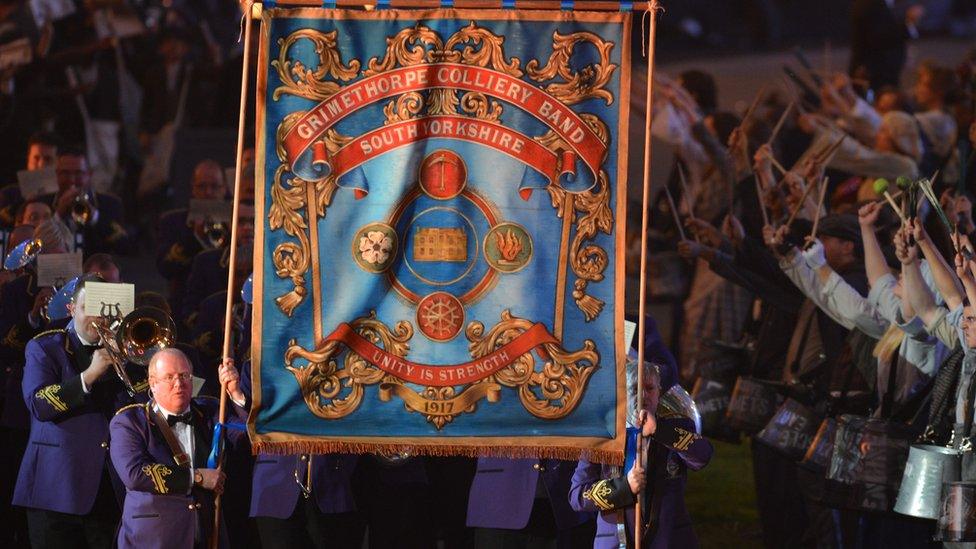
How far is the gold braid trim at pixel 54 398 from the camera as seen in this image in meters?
8.77

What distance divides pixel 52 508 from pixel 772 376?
4.75 m

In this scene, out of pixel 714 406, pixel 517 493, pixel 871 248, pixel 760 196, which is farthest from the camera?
pixel 760 196

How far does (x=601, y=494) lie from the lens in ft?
25.3

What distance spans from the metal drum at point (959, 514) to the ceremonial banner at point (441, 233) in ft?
6.46

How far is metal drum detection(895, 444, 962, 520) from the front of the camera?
8609 millimetres

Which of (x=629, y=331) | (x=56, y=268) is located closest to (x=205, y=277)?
(x=56, y=268)

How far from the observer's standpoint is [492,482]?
28.3 feet

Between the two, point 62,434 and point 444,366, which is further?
point 62,434

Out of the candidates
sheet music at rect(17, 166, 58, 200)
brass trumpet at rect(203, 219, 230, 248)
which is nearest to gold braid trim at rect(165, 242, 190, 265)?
brass trumpet at rect(203, 219, 230, 248)

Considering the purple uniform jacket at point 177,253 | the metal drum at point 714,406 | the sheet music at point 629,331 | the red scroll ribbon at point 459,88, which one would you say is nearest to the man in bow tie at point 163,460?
the red scroll ribbon at point 459,88

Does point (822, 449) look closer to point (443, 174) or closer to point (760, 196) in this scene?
point (760, 196)

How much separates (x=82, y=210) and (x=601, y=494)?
19.2 ft

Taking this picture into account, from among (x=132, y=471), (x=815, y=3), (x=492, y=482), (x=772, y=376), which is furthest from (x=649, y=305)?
(x=815, y=3)

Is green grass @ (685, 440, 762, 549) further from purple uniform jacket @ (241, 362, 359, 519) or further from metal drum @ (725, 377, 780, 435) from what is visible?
purple uniform jacket @ (241, 362, 359, 519)
